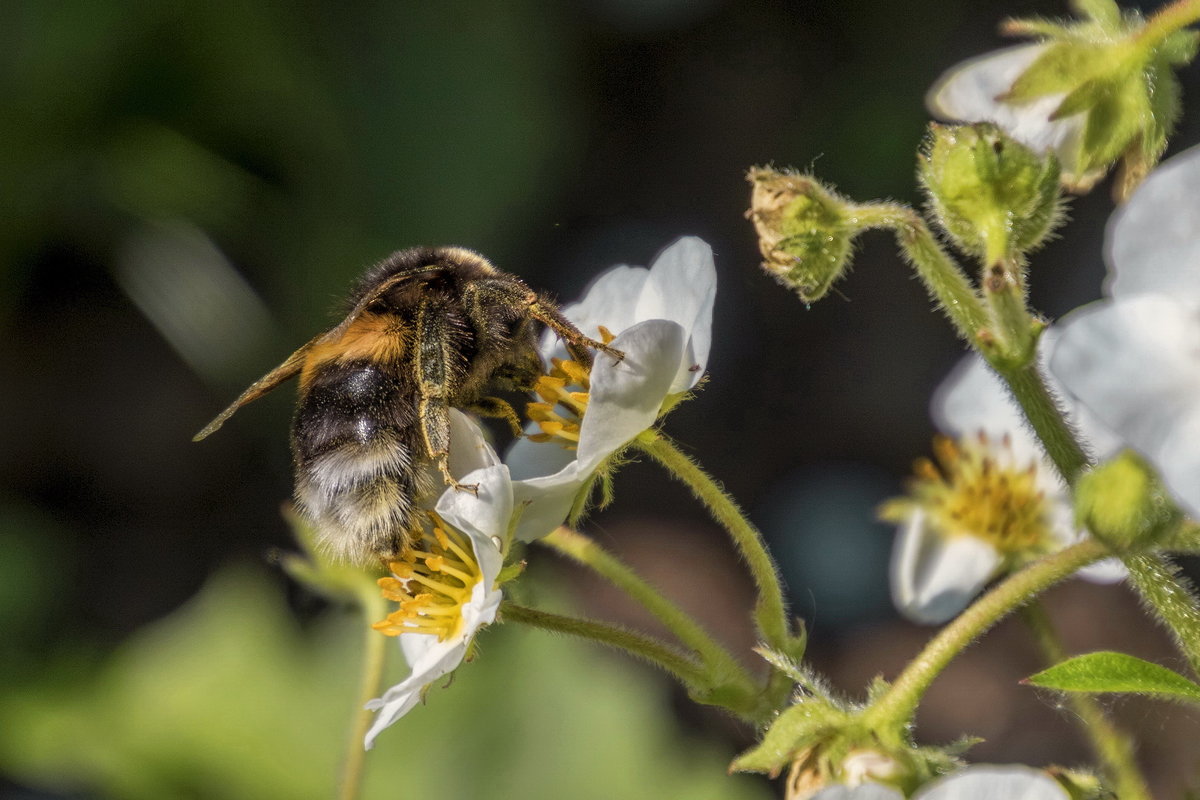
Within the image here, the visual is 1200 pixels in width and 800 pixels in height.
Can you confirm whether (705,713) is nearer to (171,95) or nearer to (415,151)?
(415,151)

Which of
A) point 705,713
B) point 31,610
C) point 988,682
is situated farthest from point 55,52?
point 988,682

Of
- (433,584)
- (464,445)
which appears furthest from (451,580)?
(464,445)

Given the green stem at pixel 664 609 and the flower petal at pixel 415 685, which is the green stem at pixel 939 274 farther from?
the flower petal at pixel 415 685

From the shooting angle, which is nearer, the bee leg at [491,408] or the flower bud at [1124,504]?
the flower bud at [1124,504]

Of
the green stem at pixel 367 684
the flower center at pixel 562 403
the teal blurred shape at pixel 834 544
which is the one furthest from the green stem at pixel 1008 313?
the teal blurred shape at pixel 834 544

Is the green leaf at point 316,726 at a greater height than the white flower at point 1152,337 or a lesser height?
lesser

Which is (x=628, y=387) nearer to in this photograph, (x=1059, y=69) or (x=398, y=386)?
(x=398, y=386)
